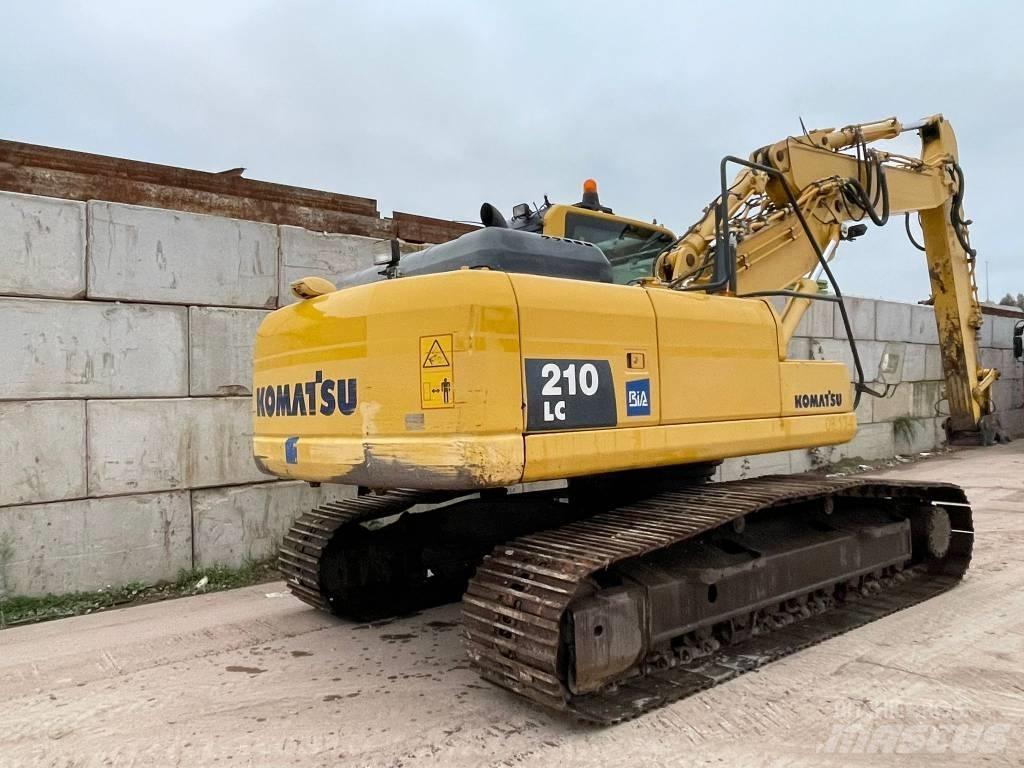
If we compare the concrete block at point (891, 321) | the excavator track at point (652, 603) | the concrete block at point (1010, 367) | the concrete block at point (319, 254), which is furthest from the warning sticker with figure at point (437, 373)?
the concrete block at point (1010, 367)

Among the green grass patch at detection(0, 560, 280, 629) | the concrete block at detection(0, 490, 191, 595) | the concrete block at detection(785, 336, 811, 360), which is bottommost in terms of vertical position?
the green grass patch at detection(0, 560, 280, 629)

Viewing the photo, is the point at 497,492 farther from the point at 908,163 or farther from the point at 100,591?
the point at 908,163

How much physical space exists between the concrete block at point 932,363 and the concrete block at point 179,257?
1191 centimetres

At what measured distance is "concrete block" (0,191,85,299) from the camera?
528cm

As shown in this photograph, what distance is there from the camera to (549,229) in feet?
14.5

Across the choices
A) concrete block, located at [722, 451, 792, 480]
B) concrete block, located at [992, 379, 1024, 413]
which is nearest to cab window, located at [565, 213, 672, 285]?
concrete block, located at [722, 451, 792, 480]

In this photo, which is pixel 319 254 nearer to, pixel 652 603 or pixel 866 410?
pixel 652 603

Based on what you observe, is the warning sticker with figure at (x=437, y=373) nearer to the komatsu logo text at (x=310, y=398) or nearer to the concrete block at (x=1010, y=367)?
the komatsu logo text at (x=310, y=398)

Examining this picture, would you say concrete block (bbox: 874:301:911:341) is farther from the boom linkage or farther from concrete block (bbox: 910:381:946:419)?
the boom linkage

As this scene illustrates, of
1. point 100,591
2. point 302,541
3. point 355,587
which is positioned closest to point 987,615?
point 355,587

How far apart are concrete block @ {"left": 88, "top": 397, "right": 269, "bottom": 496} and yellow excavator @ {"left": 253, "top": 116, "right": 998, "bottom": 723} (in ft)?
4.21

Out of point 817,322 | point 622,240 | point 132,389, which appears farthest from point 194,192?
point 817,322

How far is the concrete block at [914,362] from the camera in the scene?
44.8 ft

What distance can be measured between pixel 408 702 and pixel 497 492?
1.17 metres
